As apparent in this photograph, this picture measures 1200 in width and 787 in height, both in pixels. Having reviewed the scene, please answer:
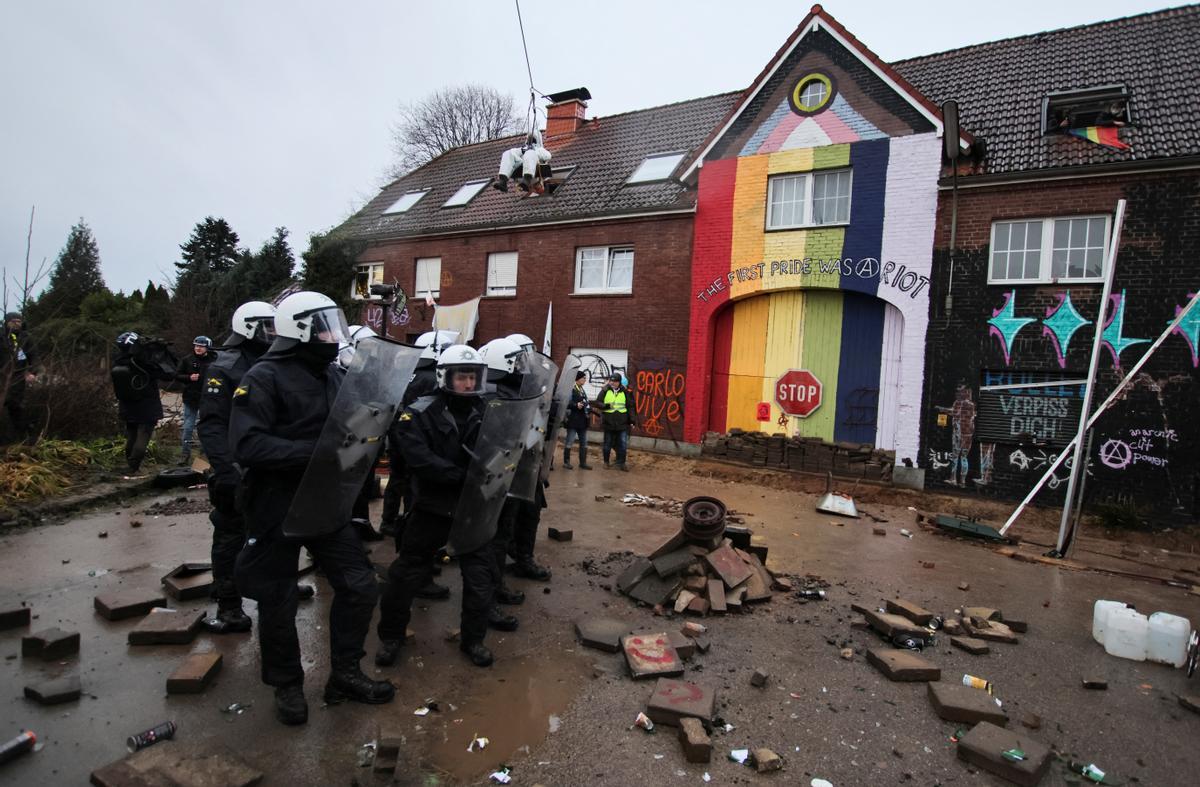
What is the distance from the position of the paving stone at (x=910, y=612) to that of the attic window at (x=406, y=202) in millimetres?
18604

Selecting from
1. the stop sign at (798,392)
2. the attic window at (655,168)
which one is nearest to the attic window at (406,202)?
the attic window at (655,168)

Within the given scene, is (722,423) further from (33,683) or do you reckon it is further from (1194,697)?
(33,683)

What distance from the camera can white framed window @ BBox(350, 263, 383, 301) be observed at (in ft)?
64.2

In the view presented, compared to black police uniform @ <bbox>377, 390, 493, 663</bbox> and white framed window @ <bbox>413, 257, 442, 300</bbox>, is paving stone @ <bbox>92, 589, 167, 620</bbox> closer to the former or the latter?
black police uniform @ <bbox>377, 390, 493, 663</bbox>

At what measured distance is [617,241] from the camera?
15.1 metres

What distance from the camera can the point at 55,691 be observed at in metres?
3.44

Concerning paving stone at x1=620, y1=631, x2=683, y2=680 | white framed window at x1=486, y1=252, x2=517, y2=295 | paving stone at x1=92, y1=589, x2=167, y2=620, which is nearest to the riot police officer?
paving stone at x1=620, y1=631, x2=683, y2=680

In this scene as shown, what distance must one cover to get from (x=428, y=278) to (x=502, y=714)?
53.7ft

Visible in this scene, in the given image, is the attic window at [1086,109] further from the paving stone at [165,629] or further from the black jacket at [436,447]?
the paving stone at [165,629]

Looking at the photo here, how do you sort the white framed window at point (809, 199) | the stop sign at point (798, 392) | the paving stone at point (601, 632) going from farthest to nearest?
the stop sign at point (798, 392), the white framed window at point (809, 199), the paving stone at point (601, 632)

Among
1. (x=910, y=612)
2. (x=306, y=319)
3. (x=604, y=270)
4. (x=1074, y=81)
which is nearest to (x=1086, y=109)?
(x=1074, y=81)

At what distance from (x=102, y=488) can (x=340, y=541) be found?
620cm

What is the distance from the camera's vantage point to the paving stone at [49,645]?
389 cm

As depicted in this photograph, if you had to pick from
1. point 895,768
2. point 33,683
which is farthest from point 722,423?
point 33,683
